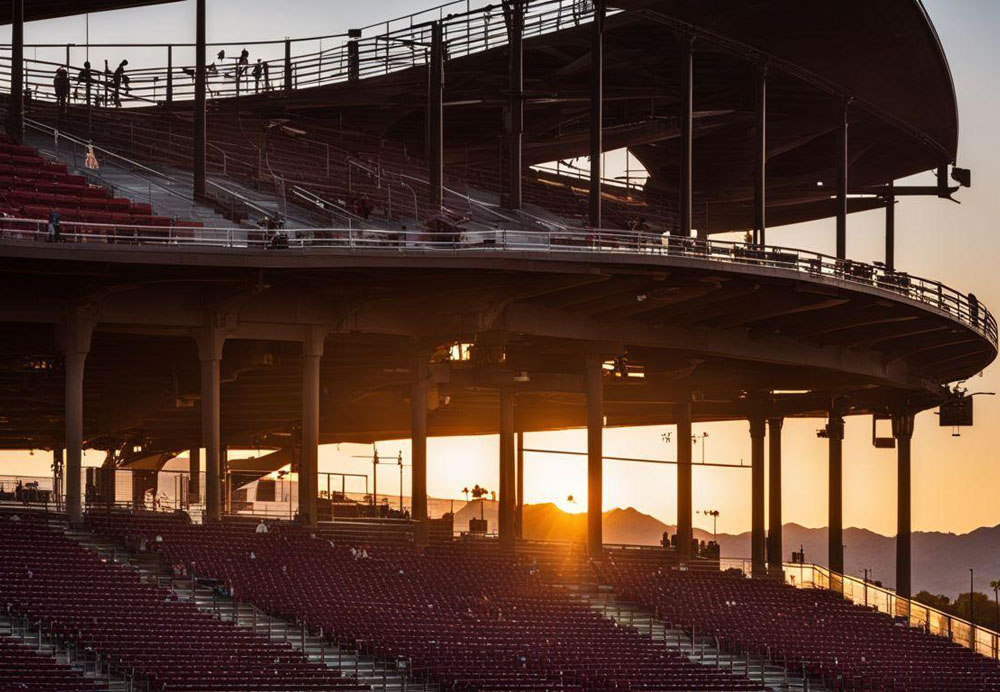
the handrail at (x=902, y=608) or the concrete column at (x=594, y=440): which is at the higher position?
the concrete column at (x=594, y=440)

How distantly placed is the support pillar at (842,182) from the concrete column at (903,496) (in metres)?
11.7

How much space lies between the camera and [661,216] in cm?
8381

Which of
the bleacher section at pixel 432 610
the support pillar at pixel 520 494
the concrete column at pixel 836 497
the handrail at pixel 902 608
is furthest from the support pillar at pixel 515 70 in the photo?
the concrete column at pixel 836 497

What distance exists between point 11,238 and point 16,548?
7.56m

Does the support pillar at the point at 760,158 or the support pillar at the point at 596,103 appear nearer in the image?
the support pillar at the point at 596,103

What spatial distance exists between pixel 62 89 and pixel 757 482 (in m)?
31.2

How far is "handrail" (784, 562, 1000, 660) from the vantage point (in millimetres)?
63219

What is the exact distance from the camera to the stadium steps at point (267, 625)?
44188mm

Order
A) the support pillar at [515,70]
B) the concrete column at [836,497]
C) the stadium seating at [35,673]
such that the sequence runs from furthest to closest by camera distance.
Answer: the concrete column at [836,497] < the support pillar at [515,70] < the stadium seating at [35,673]

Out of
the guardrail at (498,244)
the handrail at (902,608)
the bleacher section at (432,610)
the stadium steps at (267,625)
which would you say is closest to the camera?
the stadium steps at (267,625)

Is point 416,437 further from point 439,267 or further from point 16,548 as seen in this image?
point 16,548

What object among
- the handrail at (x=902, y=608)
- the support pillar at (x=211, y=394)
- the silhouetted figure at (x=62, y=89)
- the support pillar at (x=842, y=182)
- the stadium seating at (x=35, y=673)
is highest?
the silhouetted figure at (x=62, y=89)

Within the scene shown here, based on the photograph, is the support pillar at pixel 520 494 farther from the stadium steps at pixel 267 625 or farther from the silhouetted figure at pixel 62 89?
the stadium steps at pixel 267 625

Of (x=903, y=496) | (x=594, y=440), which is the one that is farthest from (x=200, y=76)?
(x=903, y=496)
